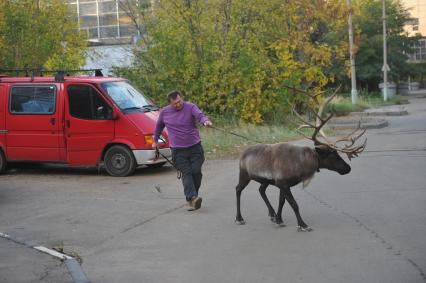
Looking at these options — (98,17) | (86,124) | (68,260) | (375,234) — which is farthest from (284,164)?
(98,17)

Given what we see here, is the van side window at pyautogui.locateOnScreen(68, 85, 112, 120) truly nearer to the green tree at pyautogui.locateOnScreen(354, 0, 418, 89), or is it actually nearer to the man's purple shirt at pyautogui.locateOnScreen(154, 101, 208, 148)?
the man's purple shirt at pyautogui.locateOnScreen(154, 101, 208, 148)

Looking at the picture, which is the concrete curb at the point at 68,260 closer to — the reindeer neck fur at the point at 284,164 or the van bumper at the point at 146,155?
the reindeer neck fur at the point at 284,164

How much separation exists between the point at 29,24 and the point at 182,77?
6.20 metres

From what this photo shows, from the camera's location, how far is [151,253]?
8.16m

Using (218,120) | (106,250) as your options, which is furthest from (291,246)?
(218,120)

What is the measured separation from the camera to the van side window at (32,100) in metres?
14.9

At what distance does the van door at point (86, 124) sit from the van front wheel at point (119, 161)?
202mm

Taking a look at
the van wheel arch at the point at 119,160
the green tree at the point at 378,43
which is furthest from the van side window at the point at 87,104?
the green tree at the point at 378,43

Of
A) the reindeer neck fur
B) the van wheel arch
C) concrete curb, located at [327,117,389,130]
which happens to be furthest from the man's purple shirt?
concrete curb, located at [327,117,389,130]

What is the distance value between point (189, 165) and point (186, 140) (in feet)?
1.28

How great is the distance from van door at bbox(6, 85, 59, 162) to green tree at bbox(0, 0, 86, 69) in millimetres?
7441

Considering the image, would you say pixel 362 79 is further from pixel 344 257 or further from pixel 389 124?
pixel 344 257

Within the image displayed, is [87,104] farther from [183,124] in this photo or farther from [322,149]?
[322,149]

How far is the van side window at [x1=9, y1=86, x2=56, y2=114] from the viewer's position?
14875mm
